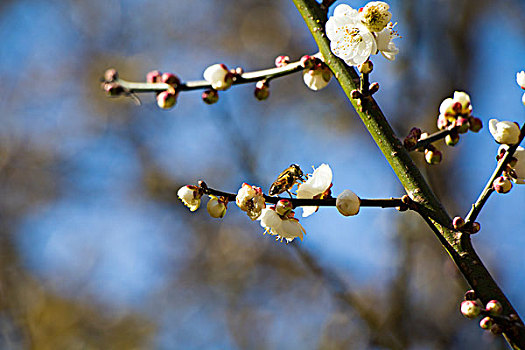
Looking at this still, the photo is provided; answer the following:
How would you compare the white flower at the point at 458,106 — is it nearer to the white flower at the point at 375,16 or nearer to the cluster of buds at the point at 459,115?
the cluster of buds at the point at 459,115

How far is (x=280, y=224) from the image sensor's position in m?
0.93

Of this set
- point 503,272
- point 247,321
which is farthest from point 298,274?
point 503,272

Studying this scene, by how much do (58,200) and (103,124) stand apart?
0.87 metres

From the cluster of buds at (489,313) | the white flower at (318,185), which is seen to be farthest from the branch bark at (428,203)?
the white flower at (318,185)

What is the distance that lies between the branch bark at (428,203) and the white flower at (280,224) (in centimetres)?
20

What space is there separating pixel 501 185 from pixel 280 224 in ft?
1.15

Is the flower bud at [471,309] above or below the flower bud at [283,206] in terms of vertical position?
below

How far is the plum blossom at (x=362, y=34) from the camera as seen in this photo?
0.84 metres

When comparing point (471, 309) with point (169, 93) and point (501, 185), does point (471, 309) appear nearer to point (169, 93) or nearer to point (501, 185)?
point (501, 185)

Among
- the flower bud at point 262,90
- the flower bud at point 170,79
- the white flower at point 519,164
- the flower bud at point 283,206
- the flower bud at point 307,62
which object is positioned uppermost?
the flower bud at point 170,79

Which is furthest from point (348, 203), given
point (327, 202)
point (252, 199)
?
point (252, 199)

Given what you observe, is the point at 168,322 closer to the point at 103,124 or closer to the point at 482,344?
the point at 103,124

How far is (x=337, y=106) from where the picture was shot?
4.90 metres

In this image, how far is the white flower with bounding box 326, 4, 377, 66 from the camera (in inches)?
32.9
